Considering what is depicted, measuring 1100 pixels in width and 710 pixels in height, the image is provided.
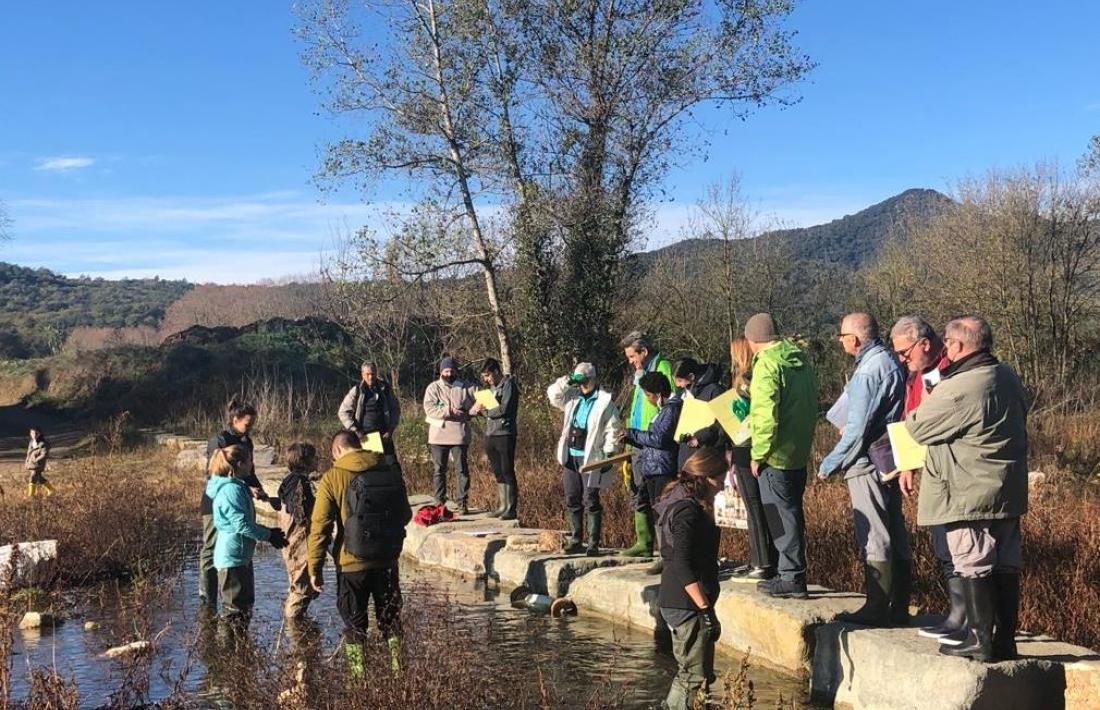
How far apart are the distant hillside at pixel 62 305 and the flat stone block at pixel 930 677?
186ft

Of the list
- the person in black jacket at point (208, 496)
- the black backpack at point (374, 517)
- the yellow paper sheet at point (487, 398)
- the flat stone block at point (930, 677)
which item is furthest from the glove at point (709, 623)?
the yellow paper sheet at point (487, 398)

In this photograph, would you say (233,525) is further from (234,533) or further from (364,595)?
(364,595)

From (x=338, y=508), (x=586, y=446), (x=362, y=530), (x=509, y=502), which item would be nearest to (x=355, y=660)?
(x=362, y=530)

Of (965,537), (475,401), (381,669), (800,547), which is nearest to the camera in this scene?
(381,669)

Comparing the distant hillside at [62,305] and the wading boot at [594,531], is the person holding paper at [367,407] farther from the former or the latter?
the distant hillside at [62,305]

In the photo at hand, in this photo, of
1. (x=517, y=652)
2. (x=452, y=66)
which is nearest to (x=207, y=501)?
(x=517, y=652)

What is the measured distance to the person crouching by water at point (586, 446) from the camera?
9023 mm

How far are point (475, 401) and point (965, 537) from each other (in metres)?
7.08

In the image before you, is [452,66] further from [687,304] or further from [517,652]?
[517,652]

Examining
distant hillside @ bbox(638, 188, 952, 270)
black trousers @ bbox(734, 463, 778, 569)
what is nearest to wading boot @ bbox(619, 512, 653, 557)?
black trousers @ bbox(734, 463, 778, 569)

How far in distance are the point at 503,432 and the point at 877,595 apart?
5.56m

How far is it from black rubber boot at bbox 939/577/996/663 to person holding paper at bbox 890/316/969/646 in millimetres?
104

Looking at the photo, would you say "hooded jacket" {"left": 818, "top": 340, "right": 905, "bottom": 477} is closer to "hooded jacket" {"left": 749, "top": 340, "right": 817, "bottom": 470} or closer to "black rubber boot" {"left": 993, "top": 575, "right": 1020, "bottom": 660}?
"hooded jacket" {"left": 749, "top": 340, "right": 817, "bottom": 470}

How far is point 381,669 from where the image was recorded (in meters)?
4.86
